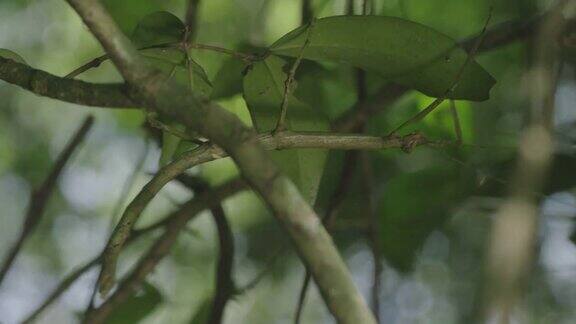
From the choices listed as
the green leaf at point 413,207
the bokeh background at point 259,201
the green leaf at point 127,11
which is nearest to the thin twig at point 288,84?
the bokeh background at point 259,201

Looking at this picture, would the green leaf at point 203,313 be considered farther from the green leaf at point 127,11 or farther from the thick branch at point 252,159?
the thick branch at point 252,159

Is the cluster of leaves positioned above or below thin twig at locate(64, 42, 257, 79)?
below

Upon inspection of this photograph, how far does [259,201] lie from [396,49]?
68cm

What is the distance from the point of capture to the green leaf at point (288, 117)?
2.16 feet

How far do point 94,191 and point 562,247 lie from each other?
734 millimetres

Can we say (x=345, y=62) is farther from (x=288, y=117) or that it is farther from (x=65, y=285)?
(x=65, y=285)

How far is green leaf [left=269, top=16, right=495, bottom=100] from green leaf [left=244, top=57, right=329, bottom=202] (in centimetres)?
3

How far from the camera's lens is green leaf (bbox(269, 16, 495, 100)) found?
647mm

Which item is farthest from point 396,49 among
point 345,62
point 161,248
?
point 161,248

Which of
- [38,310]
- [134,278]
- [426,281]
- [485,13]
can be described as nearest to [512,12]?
[485,13]

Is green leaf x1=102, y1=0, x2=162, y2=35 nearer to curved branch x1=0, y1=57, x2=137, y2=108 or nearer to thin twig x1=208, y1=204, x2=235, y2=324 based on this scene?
thin twig x1=208, y1=204, x2=235, y2=324

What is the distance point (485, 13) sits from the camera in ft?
3.37

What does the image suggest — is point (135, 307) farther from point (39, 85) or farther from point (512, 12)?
point (512, 12)

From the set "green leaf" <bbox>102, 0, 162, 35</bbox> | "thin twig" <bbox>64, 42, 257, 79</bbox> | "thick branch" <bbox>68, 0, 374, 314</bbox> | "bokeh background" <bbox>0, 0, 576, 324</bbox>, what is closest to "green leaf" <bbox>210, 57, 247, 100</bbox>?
"bokeh background" <bbox>0, 0, 576, 324</bbox>
